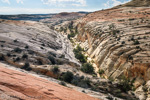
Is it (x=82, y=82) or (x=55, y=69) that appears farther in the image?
(x=55, y=69)

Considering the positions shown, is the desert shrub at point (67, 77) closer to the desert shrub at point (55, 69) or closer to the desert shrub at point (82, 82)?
the desert shrub at point (82, 82)

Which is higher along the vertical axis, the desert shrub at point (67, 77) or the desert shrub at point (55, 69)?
the desert shrub at point (55, 69)

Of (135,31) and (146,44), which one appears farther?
(135,31)

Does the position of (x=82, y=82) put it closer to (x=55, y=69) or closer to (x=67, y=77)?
(x=67, y=77)

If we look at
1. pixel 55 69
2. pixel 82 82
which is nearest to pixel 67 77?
pixel 82 82

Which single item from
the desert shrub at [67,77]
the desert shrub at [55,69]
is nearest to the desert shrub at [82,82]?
the desert shrub at [67,77]

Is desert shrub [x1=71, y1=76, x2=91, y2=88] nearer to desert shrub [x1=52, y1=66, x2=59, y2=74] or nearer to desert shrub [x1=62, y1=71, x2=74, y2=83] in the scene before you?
desert shrub [x1=62, y1=71, x2=74, y2=83]

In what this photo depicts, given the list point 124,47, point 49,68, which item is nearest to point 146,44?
point 124,47

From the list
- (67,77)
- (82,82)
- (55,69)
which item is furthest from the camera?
(55,69)

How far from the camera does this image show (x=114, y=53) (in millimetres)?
25578

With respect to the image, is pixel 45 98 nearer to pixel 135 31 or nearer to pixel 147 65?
pixel 147 65

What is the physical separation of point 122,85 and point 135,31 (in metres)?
18.8

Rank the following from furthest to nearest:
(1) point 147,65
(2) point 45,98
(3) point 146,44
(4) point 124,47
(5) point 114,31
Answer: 1. (5) point 114,31
2. (4) point 124,47
3. (3) point 146,44
4. (1) point 147,65
5. (2) point 45,98

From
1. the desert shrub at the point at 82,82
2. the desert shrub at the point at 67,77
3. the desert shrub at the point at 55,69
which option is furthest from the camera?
the desert shrub at the point at 55,69
